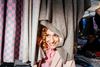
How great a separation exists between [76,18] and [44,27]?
0.21 meters

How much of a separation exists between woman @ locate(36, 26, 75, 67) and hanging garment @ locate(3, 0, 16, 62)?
0.56 feet

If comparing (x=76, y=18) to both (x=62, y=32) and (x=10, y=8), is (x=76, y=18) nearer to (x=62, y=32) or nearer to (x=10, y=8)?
(x=62, y=32)

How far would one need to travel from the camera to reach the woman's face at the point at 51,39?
1297mm

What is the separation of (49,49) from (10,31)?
29cm

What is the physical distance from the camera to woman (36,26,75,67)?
1.30 meters

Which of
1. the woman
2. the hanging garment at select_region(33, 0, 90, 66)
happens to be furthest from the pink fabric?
the hanging garment at select_region(33, 0, 90, 66)

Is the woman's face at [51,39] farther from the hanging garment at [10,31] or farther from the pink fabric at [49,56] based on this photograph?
the hanging garment at [10,31]

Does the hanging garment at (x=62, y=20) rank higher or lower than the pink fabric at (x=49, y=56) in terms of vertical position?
higher

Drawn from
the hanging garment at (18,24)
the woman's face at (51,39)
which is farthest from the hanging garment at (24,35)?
the woman's face at (51,39)

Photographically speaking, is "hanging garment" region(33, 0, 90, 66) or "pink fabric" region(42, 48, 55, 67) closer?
A: "hanging garment" region(33, 0, 90, 66)

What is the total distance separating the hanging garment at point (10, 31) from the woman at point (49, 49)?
17 centimetres

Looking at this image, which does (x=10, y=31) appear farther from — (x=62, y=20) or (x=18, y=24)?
(x=62, y=20)

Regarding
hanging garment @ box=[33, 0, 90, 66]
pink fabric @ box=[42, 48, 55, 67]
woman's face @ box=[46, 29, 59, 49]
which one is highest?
hanging garment @ box=[33, 0, 90, 66]

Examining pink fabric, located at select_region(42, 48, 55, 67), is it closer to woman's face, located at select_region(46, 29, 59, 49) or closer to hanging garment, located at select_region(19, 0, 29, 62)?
woman's face, located at select_region(46, 29, 59, 49)
